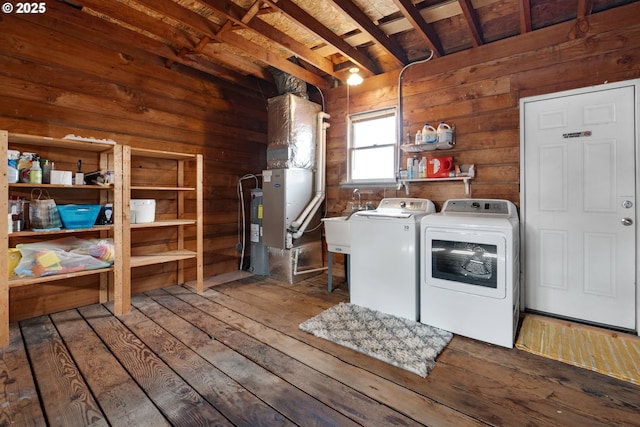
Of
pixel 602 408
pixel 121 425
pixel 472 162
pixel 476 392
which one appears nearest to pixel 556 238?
pixel 472 162

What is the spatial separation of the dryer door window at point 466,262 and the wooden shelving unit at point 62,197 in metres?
2.70

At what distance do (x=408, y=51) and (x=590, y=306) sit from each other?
9.83ft

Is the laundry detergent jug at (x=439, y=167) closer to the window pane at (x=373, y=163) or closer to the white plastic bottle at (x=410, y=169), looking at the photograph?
the white plastic bottle at (x=410, y=169)

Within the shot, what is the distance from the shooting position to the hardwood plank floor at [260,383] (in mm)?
1504

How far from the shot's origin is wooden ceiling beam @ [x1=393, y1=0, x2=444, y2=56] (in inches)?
97.5

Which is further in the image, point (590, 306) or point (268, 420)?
point (590, 306)

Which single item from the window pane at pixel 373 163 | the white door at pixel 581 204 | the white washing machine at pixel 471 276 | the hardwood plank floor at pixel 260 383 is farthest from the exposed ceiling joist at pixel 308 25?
the hardwood plank floor at pixel 260 383

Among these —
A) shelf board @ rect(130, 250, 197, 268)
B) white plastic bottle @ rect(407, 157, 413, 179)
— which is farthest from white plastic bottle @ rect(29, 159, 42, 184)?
white plastic bottle @ rect(407, 157, 413, 179)

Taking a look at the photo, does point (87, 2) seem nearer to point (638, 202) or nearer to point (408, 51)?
point (408, 51)

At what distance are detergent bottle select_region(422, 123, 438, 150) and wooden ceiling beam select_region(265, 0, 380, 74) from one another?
1049mm

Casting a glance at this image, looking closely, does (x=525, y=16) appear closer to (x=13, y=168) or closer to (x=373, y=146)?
(x=373, y=146)

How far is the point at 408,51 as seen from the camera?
341 cm

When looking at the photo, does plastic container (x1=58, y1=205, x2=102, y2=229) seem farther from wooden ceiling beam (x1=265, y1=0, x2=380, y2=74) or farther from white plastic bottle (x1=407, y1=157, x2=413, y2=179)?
white plastic bottle (x1=407, y1=157, x2=413, y2=179)

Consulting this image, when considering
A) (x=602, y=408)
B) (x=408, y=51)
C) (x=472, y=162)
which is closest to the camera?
(x=602, y=408)
